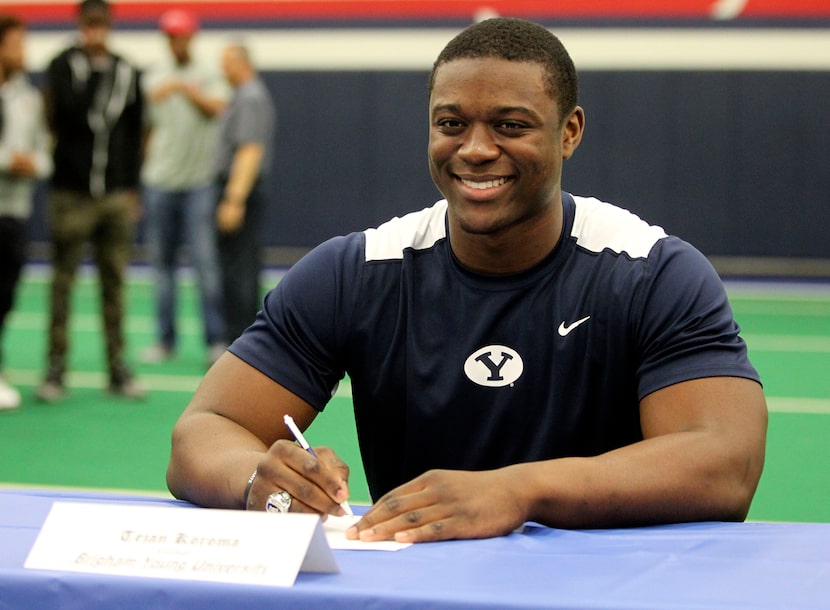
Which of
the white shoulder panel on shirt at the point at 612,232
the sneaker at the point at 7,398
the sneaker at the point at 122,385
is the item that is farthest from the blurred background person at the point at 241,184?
the white shoulder panel on shirt at the point at 612,232

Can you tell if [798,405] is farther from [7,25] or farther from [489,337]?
[489,337]

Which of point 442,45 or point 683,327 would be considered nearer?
point 683,327

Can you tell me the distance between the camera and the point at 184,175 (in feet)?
26.4

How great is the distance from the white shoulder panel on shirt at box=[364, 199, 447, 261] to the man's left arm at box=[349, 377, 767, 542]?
0.57 meters

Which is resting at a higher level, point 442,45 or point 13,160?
point 442,45

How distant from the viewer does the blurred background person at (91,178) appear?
6727 mm

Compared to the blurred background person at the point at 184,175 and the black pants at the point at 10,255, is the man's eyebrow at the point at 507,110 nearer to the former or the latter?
the black pants at the point at 10,255

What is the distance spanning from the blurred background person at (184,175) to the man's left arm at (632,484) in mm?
6045

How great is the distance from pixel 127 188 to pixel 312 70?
6.93 metres

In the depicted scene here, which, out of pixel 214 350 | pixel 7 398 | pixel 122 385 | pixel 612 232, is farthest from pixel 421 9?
pixel 612 232

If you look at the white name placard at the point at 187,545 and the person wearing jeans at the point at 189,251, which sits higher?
the white name placard at the point at 187,545

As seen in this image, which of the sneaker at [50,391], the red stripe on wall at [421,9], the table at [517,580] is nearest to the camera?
the table at [517,580]

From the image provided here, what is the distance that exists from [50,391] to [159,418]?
79 centimetres

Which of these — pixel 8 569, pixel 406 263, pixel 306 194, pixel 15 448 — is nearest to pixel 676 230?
pixel 306 194
